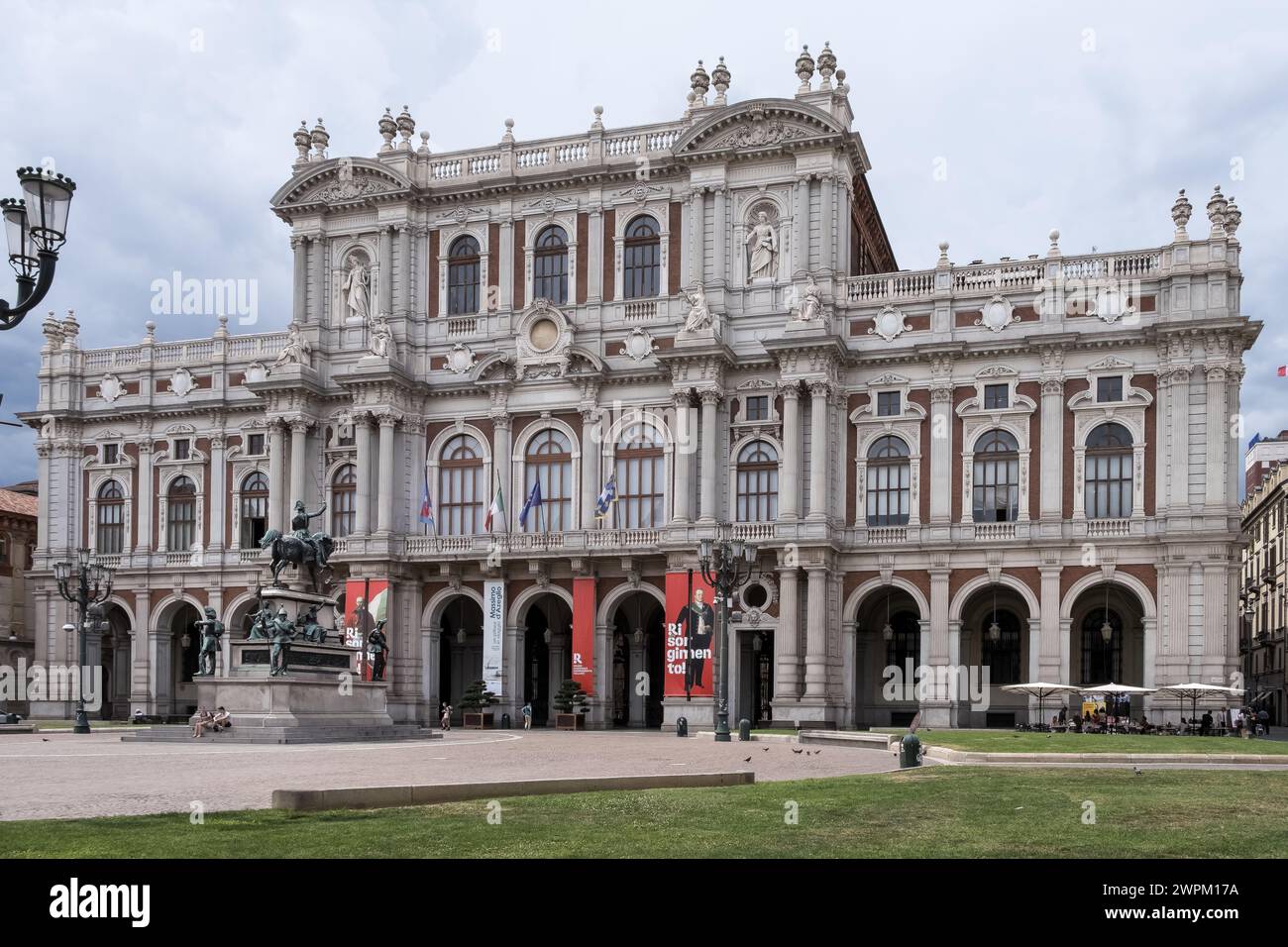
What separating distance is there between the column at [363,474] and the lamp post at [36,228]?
46.5 meters

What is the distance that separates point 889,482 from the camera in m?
58.9

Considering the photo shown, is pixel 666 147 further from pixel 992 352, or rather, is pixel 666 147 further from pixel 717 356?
pixel 992 352

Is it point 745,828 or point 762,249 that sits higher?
point 762,249

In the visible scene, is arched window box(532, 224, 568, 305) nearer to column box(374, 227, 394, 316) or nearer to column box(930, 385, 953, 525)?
column box(374, 227, 394, 316)

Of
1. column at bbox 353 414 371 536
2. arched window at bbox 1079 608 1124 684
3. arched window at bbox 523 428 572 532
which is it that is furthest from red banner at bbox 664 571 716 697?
arched window at bbox 1079 608 1124 684

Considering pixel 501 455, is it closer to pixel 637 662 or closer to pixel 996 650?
pixel 637 662

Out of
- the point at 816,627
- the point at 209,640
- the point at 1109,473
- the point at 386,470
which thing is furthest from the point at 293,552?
the point at 1109,473

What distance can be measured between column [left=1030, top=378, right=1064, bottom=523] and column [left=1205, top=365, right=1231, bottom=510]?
5349 millimetres

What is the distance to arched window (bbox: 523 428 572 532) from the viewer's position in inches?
2477

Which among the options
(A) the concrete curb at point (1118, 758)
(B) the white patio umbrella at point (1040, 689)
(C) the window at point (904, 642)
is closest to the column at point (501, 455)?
(C) the window at point (904, 642)

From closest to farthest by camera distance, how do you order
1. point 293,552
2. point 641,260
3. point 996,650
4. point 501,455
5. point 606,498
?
1. point 293,552
2. point 996,650
3. point 606,498
4. point 641,260
5. point 501,455

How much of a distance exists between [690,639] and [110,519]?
32.6m

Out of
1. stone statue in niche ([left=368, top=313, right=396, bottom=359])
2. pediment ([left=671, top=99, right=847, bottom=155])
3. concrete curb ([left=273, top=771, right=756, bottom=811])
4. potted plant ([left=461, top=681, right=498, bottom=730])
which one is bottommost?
potted plant ([left=461, top=681, right=498, bottom=730])

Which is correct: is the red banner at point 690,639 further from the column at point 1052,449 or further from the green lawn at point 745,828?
the green lawn at point 745,828
